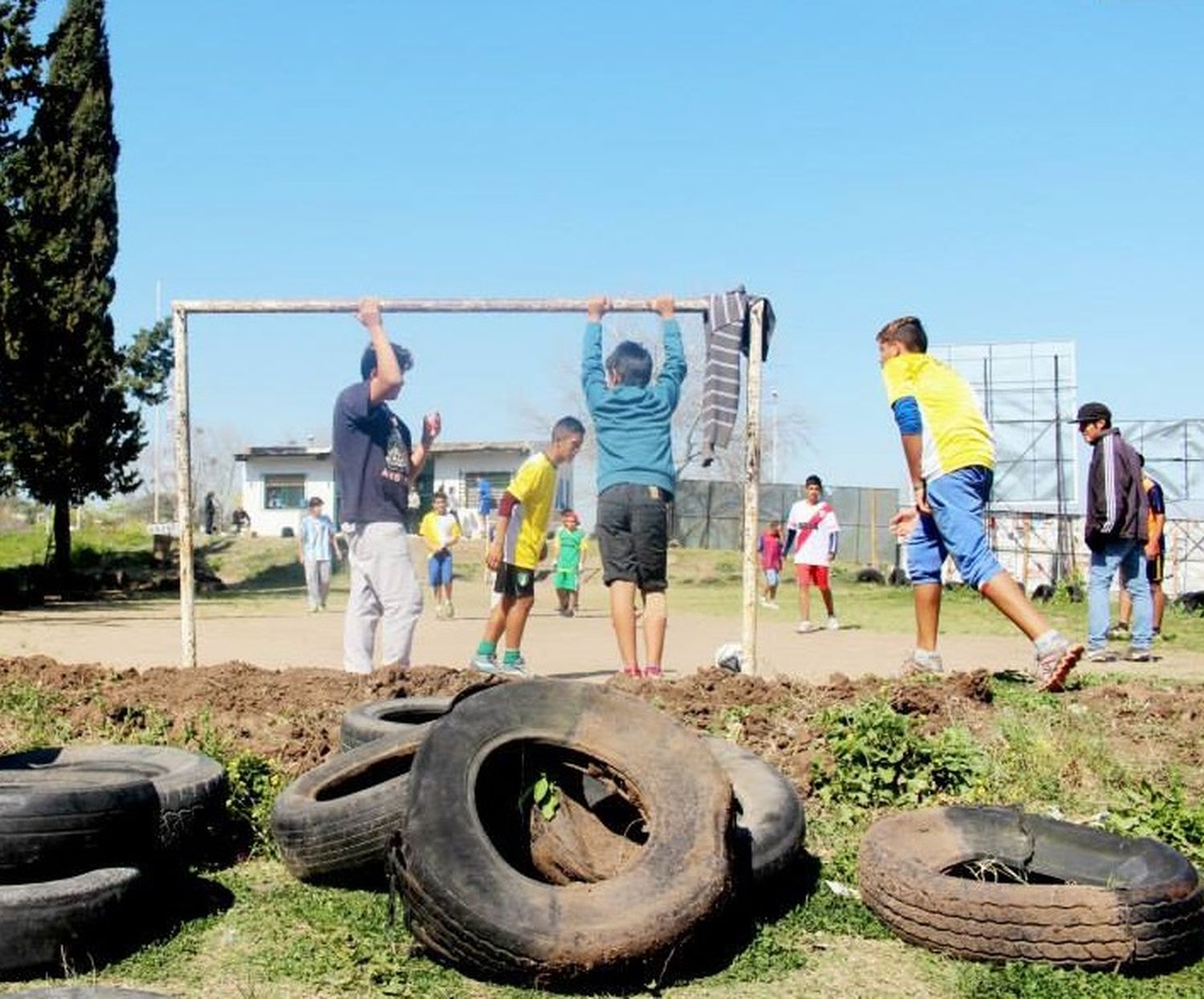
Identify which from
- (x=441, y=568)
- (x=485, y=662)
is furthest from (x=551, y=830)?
(x=441, y=568)

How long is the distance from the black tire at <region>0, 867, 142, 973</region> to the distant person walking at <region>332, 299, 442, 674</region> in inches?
158

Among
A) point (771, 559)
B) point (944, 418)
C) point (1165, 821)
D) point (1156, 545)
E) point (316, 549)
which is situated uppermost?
point (944, 418)

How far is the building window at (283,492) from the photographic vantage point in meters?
71.4

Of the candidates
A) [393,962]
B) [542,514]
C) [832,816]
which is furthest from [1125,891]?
[542,514]

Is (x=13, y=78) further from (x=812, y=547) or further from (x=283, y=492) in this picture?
(x=283, y=492)

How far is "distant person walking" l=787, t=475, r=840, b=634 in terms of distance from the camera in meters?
17.4

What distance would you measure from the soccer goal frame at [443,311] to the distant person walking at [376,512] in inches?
26.2

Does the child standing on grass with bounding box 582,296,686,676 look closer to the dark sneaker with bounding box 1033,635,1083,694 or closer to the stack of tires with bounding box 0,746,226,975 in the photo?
the dark sneaker with bounding box 1033,635,1083,694

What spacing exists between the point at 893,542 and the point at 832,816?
43106mm

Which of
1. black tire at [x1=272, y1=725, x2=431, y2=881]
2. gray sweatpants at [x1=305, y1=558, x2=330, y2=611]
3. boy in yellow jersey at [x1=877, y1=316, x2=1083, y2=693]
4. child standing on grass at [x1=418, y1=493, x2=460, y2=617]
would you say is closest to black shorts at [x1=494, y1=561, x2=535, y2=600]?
boy in yellow jersey at [x1=877, y1=316, x2=1083, y2=693]

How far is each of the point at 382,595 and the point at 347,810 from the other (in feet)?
12.1

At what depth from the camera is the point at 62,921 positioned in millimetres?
4254

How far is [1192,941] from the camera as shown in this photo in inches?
173

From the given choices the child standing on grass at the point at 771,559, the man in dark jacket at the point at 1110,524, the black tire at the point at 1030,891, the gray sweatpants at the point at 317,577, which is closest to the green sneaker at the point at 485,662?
the black tire at the point at 1030,891
